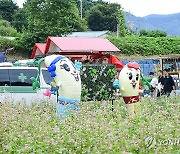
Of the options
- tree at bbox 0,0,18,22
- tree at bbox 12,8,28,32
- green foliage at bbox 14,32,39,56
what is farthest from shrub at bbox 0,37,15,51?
tree at bbox 0,0,18,22

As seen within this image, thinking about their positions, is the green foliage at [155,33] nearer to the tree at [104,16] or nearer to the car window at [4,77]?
the tree at [104,16]

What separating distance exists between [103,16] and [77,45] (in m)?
31.4

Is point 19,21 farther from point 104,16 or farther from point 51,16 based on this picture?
point 51,16

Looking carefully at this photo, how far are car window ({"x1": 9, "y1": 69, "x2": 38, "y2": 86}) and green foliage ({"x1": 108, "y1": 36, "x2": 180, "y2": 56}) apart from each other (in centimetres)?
2063

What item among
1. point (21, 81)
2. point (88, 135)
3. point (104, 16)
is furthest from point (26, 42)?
point (88, 135)

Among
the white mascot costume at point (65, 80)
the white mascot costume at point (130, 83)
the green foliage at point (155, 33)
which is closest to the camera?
the white mascot costume at point (65, 80)

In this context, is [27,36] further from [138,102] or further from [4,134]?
[4,134]

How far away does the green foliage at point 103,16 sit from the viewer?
49.2 metres

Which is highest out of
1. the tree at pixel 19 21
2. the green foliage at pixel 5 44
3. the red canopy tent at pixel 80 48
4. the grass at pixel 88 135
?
the tree at pixel 19 21

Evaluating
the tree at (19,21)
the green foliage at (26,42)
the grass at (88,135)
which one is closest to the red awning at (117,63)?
the grass at (88,135)

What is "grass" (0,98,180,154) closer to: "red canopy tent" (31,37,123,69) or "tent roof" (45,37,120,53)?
"red canopy tent" (31,37,123,69)

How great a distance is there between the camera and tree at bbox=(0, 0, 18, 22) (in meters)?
49.3

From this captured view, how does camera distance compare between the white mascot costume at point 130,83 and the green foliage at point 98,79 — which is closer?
the white mascot costume at point 130,83

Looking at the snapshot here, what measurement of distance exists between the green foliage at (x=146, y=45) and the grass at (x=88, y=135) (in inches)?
1045
